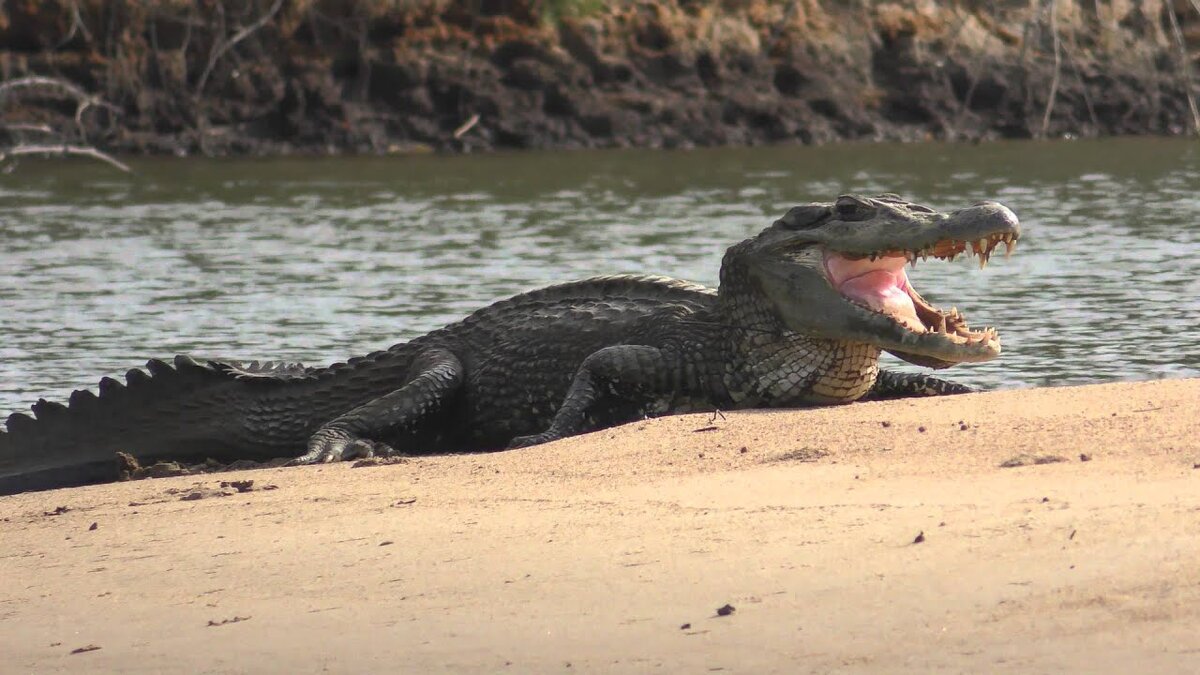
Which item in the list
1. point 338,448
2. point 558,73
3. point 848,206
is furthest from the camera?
point 558,73

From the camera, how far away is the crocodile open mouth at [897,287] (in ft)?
23.7

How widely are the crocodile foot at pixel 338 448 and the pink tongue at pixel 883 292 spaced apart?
1997mm

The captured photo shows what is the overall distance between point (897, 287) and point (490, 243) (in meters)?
8.89

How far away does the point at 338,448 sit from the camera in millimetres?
7746

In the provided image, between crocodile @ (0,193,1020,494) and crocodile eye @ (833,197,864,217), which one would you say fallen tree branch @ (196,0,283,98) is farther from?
crocodile eye @ (833,197,864,217)

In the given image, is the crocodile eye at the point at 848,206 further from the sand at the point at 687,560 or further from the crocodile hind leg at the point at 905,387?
the sand at the point at 687,560

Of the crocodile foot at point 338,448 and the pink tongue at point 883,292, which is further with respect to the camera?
the crocodile foot at point 338,448

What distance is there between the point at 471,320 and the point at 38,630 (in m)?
3.69

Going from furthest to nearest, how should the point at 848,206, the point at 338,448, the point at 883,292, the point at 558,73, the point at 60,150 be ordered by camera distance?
the point at 558,73 < the point at 60,150 < the point at 338,448 < the point at 883,292 < the point at 848,206

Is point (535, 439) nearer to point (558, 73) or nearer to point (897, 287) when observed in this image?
point (897, 287)

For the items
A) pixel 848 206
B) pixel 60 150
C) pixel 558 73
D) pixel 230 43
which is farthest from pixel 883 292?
pixel 558 73

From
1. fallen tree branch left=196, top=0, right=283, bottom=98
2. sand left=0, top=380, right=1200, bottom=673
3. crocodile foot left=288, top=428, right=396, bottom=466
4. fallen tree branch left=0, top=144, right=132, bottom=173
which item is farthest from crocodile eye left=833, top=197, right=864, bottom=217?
fallen tree branch left=196, top=0, right=283, bottom=98

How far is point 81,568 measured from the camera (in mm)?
5512

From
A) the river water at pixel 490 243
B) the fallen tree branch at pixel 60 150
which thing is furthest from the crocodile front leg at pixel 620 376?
the fallen tree branch at pixel 60 150
